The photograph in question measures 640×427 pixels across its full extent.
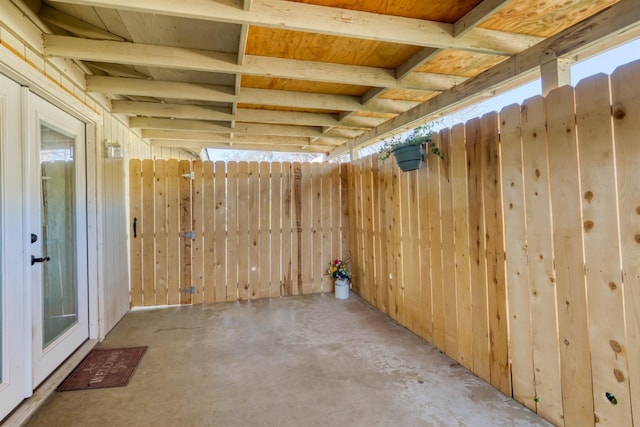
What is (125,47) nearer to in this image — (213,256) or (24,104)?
(24,104)

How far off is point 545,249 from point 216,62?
2.59 meters

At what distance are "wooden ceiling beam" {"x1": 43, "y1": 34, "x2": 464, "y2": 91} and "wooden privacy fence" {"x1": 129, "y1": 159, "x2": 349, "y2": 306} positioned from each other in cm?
197

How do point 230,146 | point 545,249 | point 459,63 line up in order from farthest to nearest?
point 230,146 < point 459,63 < point 545,249

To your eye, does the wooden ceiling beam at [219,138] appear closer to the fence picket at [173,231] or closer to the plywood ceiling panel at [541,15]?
the fence picket at [173,231]

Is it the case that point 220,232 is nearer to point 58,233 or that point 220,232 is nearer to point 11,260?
point 58,233

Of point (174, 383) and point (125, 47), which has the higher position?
point (125, 47)

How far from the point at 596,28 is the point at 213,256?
4.21 metres

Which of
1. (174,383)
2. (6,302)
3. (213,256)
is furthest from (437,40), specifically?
(213,256)

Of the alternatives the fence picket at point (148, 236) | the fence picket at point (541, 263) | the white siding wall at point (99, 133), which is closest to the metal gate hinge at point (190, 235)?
the fence picket at point (148, 236)

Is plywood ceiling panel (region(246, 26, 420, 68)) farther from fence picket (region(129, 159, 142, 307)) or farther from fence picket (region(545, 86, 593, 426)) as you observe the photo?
fence picket (region(129, 159, 142, 307))

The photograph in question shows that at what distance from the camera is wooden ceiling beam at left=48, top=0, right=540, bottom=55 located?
1696 mm

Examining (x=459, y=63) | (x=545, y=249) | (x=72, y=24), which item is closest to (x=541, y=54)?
(x=459, y=63)

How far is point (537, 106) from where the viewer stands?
1827 mm

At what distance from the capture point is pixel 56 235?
8.17ft
